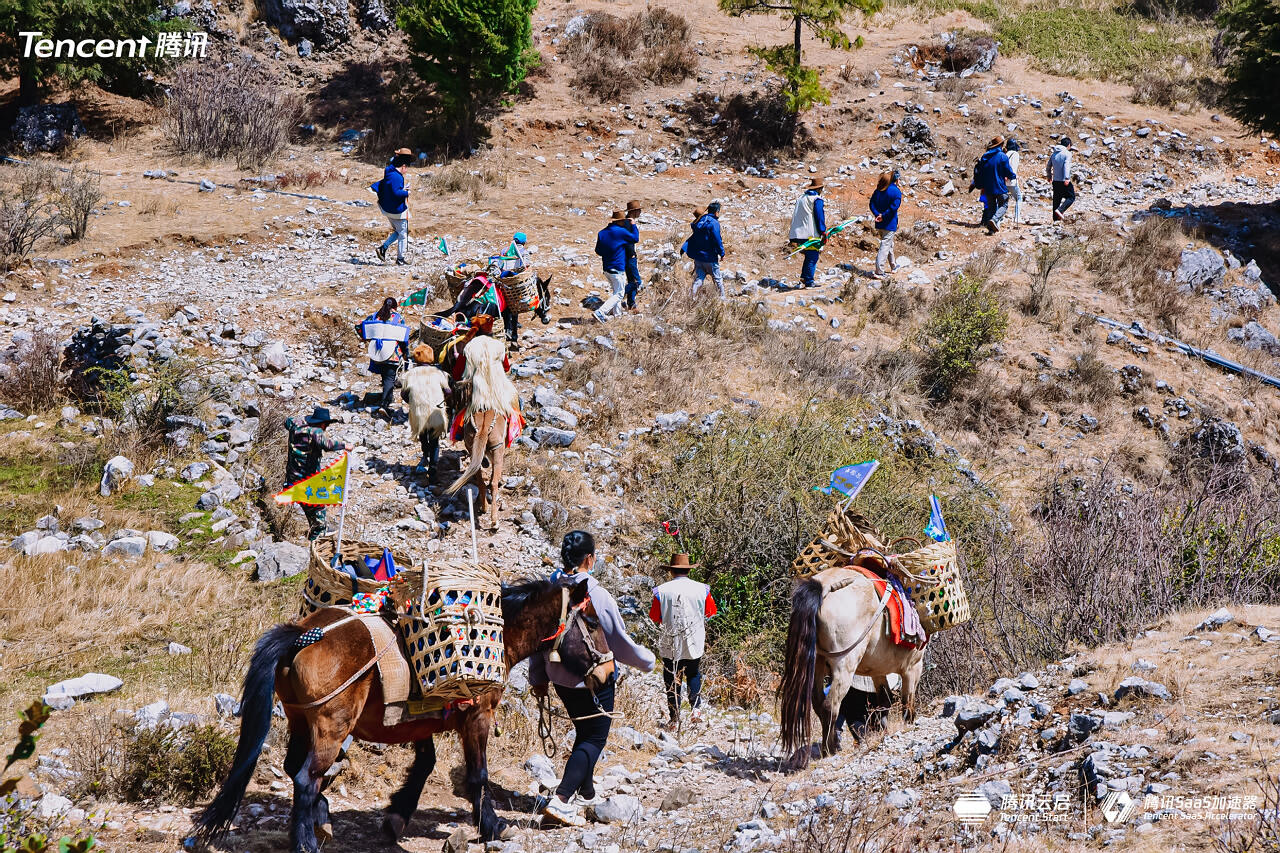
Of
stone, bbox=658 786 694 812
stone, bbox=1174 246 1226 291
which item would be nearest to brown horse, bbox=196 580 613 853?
stone, bbox=658 786 694 812

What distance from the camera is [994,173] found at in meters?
18.7

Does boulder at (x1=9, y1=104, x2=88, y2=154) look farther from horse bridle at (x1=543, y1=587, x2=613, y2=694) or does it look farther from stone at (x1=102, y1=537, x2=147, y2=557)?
horse bridle at (x1=543, y1=587, x2=613, y2=694)

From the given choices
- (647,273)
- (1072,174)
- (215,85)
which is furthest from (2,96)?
(1072,174)

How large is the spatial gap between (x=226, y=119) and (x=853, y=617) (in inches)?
731

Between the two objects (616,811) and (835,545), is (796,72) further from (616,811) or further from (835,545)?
(616,811)

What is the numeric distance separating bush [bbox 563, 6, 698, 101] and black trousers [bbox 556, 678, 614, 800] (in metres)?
19.3

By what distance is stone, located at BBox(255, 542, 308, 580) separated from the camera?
347 inches

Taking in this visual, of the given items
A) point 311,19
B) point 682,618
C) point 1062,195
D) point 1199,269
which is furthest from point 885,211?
point 311,19

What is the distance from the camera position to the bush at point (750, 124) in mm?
22016

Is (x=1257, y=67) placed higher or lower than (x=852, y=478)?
higher

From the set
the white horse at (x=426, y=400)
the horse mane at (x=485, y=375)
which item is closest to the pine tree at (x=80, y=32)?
the white horse at (x=426, y=400)

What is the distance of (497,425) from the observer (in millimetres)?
9766

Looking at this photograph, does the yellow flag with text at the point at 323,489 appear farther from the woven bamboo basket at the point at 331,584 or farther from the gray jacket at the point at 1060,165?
the gray jacket at the point at 1060,165

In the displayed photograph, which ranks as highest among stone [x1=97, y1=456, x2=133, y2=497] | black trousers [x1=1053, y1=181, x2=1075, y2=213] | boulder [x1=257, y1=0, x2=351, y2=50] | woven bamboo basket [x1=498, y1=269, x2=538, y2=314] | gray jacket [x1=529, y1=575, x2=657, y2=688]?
boulder [x1=257, y1=0, x2=351, y2=50]
